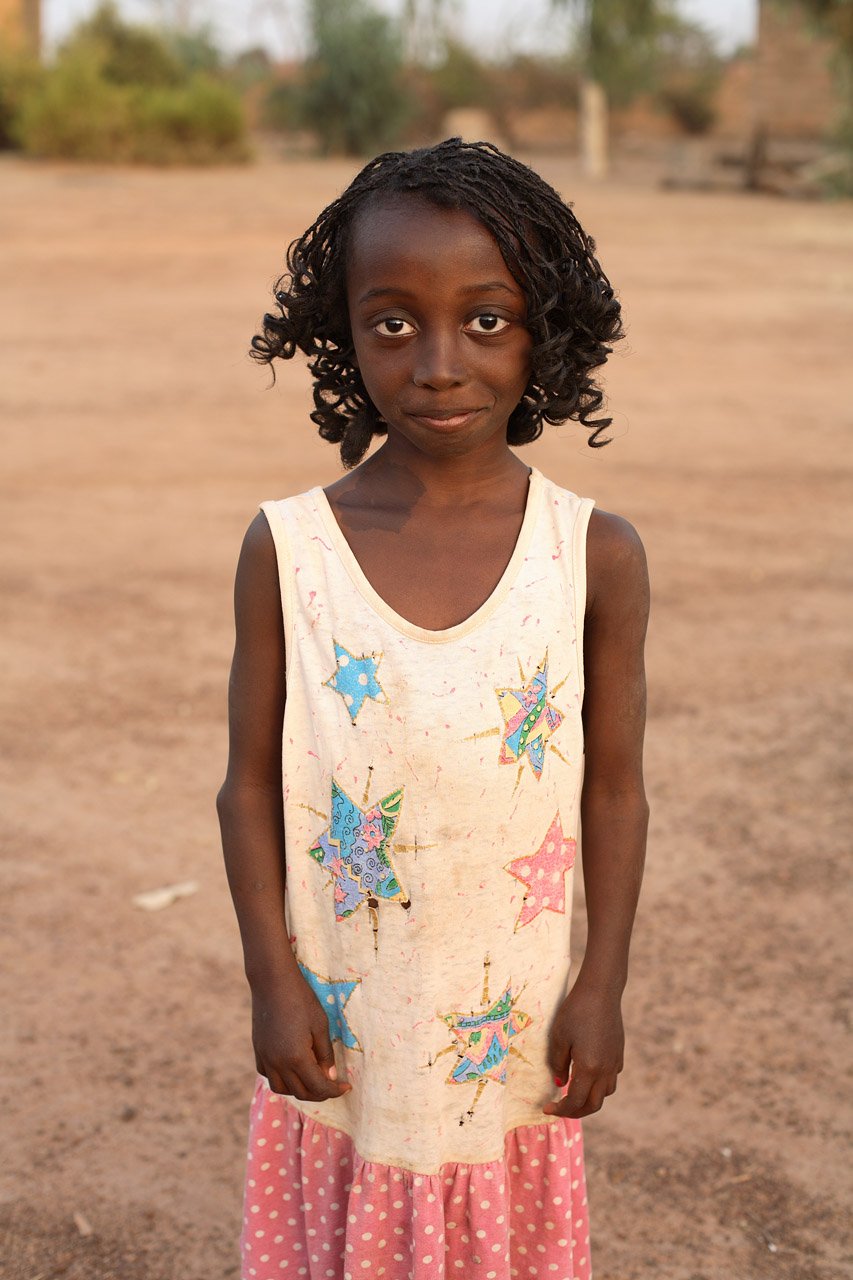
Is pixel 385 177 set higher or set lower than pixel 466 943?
higher

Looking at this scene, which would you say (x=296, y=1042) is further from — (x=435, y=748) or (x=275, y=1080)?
(x=435, y=748)

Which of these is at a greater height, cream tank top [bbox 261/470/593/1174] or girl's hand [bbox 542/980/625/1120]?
cream tank top [bbox 261/470/593/1174]

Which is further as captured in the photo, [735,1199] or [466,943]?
[735,1199]

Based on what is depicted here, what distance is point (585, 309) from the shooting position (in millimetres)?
1640

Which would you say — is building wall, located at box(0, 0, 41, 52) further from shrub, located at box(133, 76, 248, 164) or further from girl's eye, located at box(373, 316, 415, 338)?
girl's eye, located at box(373, 316, 415, 338)

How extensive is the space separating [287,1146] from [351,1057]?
0.17 metres

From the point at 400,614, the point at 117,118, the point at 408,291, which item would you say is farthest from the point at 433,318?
the point at 117,118

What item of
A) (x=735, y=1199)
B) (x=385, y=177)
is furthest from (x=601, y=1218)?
(x=385, y=177)

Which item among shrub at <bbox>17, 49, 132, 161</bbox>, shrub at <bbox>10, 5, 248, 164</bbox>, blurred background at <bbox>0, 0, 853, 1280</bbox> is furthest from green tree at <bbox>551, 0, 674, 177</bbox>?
blurred background at <bbox>0, 0, 853, 1280</bbox>

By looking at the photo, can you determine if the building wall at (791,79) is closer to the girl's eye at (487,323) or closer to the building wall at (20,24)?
the building wall at (20,24)

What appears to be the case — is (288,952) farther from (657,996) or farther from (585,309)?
(657,996)

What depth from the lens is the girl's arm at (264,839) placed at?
1.62 m

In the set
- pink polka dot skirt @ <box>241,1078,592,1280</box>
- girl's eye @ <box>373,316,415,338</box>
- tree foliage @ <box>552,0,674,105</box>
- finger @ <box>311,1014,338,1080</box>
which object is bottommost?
pink polka dot skirt @ <box>241,1078,592,1280</box>

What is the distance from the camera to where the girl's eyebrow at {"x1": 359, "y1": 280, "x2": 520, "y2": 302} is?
1.52 meters
